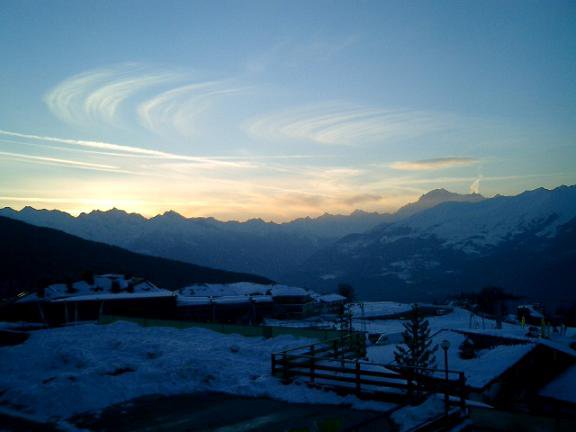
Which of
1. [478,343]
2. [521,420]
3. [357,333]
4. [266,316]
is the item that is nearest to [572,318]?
[266,316]

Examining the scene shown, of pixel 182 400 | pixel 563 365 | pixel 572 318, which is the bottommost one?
pixel 572 318

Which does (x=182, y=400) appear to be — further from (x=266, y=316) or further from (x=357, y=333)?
(x=266, y=316)

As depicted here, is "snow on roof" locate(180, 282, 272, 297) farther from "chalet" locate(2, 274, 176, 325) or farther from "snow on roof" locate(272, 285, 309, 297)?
"chalet" locate(2, 274, 176, 325)

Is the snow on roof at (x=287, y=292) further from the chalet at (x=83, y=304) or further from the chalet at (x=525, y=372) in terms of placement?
the chalet at (x=525, y=372)

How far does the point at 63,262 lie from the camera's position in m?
134

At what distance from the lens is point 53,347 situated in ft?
77.2

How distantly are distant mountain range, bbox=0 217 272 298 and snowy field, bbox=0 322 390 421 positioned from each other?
287ft

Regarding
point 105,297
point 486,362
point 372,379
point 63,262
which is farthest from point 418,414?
point 63,262

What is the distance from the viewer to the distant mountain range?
11778 centimetres

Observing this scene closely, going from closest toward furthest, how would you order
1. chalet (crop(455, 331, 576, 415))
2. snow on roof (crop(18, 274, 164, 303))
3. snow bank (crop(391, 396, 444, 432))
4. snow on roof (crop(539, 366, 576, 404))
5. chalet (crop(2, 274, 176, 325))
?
snow bank (crop(391, 396, 444, 432)), chalet (crop(455, 331, 576, 415)), snow on roof (crop(539, 366, 576, 404)), chalet (crop(2, 274, 176, 325)), snow on roof (crop(18, 274, 164, 303))

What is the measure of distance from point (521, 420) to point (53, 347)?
19819 mm

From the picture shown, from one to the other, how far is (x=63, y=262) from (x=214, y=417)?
5189 inches

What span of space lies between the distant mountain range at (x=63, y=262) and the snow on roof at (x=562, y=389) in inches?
3730

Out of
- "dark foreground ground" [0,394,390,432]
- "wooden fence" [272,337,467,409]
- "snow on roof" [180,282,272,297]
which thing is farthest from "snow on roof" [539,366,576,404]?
"snow on roof" [180,282,272,297]
